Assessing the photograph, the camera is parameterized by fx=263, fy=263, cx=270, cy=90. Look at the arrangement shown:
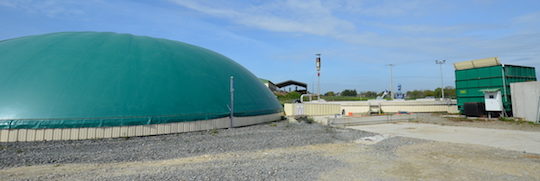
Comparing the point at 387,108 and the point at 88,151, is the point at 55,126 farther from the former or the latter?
the point at 387,108

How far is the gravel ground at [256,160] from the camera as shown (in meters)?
7.37

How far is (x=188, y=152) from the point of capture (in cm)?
1020

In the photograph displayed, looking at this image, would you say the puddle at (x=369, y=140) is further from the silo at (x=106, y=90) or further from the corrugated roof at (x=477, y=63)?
the corrugated roof at (x=477, y=63)

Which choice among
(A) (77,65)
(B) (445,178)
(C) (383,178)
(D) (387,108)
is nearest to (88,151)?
(A) (77,65)

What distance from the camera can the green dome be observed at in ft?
39.0

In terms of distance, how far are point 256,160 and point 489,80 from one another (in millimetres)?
26719

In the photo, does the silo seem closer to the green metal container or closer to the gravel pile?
the gravel pile

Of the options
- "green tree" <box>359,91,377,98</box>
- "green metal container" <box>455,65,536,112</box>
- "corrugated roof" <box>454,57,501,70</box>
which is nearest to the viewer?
"green metal container" <box>455,65,536,112</box>

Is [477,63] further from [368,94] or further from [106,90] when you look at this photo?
[368,94]

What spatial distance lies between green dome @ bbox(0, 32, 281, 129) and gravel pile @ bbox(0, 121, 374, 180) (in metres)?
1.22

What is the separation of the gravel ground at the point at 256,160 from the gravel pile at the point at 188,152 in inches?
1.0

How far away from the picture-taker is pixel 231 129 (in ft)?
51.9

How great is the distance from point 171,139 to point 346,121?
1309cm

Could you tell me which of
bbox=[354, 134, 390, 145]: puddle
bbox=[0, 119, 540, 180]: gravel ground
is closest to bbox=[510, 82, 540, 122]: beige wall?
bbox=[0, 119, 540, 180]: gravel ground
